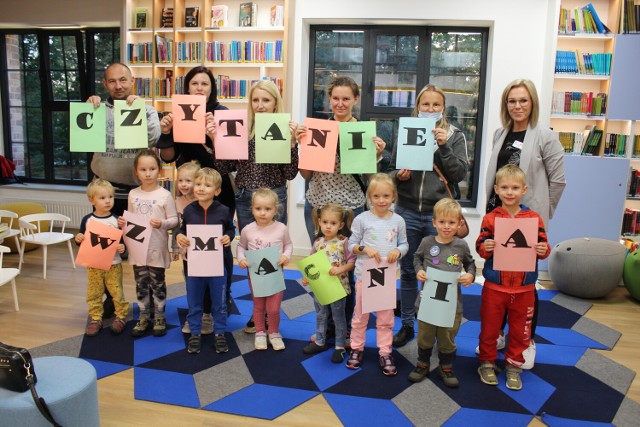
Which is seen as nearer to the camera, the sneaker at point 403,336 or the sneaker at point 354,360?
the sneaker at point 354,360

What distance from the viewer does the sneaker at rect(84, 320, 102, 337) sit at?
2861 millimetres

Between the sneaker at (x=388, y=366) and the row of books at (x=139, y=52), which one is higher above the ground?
the row of books at (x=139, y=52)

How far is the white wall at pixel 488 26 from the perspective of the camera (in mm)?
4441

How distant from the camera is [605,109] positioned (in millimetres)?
4352

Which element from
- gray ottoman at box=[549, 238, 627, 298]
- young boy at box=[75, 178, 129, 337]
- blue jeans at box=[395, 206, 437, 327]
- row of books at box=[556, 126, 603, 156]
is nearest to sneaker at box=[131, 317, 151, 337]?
young boy at box=[75, 178, 129, 337]

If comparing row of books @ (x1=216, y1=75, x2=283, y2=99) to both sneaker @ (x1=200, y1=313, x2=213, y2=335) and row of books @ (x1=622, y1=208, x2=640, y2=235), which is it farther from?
row of books @ (x1=622, y1=208, x2=640, y2=235)

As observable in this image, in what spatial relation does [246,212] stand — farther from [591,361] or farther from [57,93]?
[57,93]

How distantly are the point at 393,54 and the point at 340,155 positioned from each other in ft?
9.51

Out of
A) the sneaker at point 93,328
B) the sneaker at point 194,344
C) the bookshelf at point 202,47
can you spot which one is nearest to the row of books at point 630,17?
the bookshelf at point 202,47

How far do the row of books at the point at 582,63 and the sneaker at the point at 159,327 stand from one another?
389 centimetres

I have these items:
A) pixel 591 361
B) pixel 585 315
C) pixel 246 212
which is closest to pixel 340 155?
pixel 246 212

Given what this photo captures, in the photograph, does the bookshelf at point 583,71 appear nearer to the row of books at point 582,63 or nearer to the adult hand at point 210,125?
the row of books at point 582,63

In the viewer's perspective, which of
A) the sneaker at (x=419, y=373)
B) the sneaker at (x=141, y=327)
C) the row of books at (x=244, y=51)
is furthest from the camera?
the row of books at (x=244, y=51)

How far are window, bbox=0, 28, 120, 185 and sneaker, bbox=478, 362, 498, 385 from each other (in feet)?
17.5
